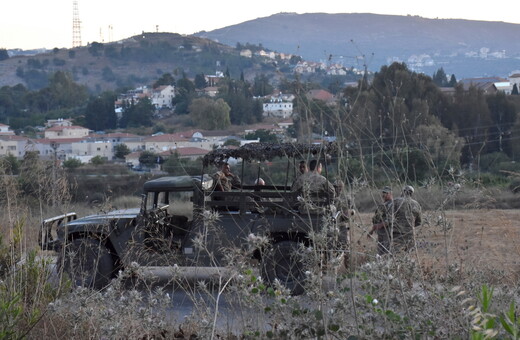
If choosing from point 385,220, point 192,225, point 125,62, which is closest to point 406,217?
point 385,220

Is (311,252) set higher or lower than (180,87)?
higher

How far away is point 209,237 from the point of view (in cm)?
928

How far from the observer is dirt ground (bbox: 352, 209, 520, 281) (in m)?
5.32

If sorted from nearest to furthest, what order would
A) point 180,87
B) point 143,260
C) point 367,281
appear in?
point 367,281 → point 143,260 → point 180,87

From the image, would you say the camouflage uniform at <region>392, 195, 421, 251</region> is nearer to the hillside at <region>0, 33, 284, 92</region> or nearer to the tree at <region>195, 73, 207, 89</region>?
the tree at <region>195, 73, 207, 89</region>

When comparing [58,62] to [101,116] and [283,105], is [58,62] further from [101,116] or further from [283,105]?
[283,105]

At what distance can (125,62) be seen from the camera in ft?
547

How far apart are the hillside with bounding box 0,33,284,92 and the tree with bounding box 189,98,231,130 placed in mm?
77110

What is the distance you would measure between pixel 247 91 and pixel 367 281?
2385 inches

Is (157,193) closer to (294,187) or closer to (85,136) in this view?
(294,187)

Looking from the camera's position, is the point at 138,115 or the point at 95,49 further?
the point at 95,49

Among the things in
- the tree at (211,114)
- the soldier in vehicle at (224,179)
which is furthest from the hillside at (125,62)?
the soldier in vehicle at (224,179)

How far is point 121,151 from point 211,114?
6605 mm

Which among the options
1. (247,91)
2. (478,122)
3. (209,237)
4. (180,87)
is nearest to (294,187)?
(209,237)
